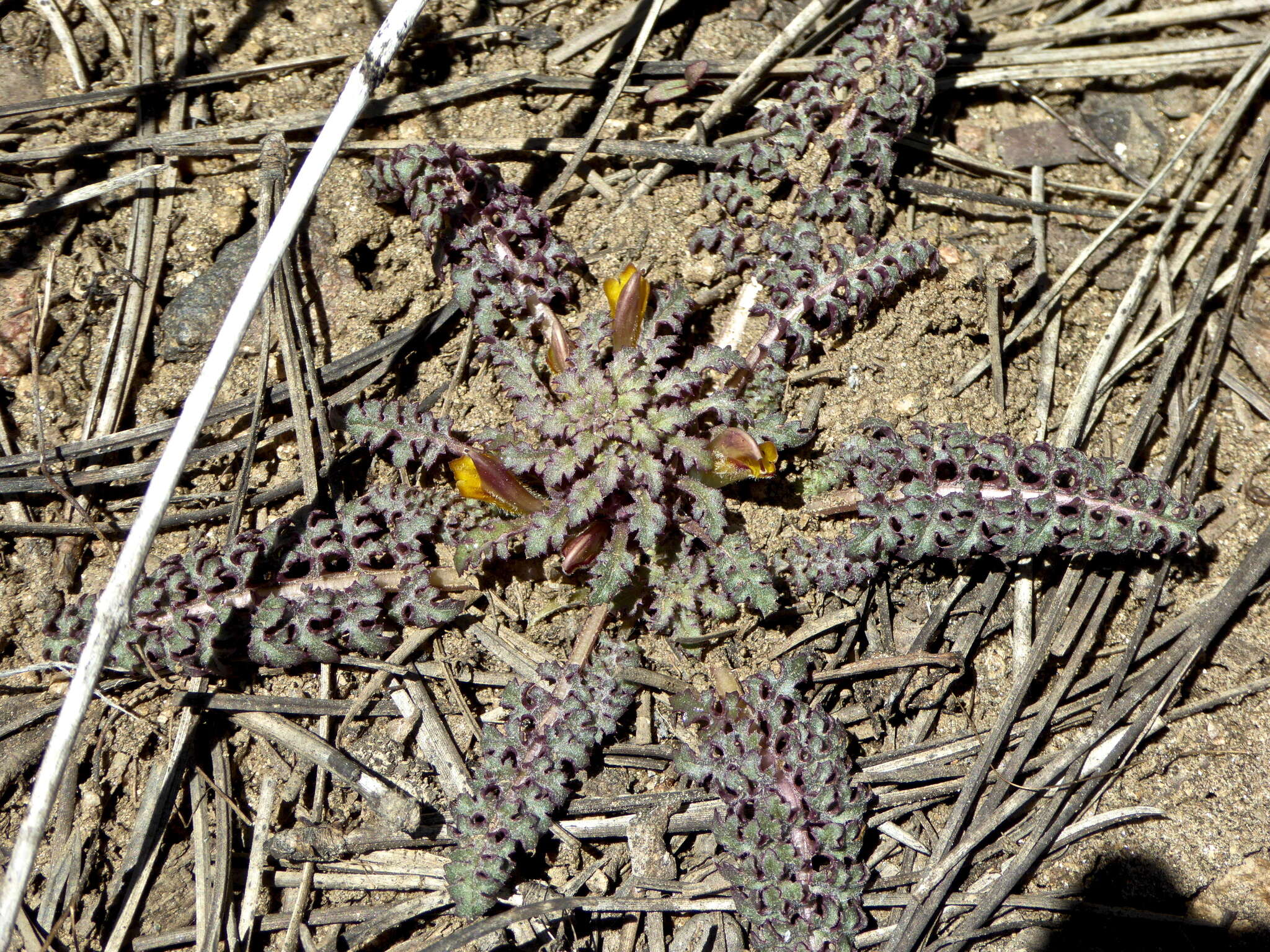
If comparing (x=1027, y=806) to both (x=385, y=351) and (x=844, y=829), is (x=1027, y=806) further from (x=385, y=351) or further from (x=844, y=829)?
(x=385, y=351)

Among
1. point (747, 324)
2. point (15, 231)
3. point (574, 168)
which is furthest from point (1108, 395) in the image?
point (15, 231)

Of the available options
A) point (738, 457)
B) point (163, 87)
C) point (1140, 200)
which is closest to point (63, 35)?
point (163, 87)

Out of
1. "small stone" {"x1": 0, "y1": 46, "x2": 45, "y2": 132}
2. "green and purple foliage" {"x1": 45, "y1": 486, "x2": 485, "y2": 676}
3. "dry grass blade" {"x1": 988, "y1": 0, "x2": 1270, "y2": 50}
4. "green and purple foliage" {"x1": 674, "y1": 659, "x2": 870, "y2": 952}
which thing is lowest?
Result: "green and purple foliage" {"x1": 674, "y1": 659, "x2": 870, "y2": 952}

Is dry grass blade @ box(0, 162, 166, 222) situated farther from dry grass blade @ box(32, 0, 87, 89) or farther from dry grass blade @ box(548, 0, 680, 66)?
dry grass blade @ box(548, 0, 680, 66)

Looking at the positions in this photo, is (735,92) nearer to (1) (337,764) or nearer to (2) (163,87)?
(2) (163,87)

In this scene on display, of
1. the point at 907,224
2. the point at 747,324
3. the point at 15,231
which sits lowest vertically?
the point at 747,324

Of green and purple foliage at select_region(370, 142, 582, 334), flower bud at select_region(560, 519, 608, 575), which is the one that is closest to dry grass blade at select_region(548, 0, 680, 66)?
green and purple foliage at select_region(370, 142, 582, 334)
